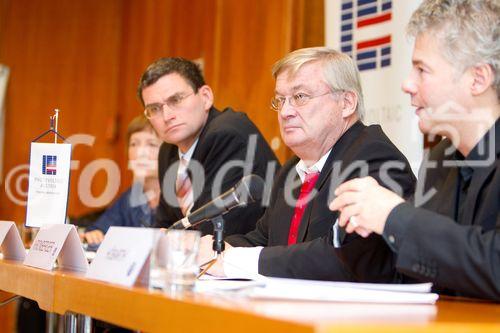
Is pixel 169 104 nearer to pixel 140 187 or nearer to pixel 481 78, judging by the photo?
pixel 140 187

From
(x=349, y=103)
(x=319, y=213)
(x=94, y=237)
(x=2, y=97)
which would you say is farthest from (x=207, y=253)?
(x=2, y=97)

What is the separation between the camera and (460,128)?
171 centimetres

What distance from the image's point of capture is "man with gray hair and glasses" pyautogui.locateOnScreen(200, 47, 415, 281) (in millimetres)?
2244

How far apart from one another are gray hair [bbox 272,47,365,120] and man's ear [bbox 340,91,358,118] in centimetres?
1

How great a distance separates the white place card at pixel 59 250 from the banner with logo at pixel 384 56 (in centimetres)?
180

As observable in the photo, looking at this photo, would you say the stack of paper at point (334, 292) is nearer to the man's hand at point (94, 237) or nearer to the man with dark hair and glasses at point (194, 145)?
the man with dark hair and glasses at point (194, 145)

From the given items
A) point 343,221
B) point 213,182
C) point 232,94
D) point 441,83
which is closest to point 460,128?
point 441,83

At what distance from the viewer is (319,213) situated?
2275mm

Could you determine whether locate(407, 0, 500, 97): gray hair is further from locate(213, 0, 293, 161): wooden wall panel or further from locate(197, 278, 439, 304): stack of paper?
locate(213, 0, 293, 161): wooden wall panel

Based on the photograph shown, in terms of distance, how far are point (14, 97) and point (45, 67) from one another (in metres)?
0.38

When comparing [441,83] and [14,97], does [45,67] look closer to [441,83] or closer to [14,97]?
[14,97]

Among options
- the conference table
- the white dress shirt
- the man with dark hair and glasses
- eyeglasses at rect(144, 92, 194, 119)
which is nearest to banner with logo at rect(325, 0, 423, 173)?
the man with dark hair and glasses

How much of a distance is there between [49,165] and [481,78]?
1238mm

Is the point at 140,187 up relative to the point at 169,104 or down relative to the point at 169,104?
down
